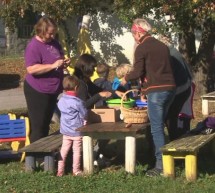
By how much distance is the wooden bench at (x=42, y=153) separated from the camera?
6.61m

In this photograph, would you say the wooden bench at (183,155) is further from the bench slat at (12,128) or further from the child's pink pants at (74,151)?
the bench slat at (12,128)

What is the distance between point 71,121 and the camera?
270 inches

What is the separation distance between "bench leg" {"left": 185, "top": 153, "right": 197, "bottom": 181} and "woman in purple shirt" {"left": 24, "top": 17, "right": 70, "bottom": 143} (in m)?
1.81

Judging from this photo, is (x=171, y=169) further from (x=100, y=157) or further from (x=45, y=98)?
(x=45, y=98)

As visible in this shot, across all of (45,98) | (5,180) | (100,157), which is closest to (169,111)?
(100,157)

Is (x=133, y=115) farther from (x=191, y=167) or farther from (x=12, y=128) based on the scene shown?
(x=12, y=128)

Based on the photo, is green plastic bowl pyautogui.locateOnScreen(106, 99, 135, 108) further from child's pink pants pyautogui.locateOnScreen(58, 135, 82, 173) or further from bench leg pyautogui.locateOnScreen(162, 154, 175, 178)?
bench leg pyautogui.locateOnScreen(162, 154, 175, 178)

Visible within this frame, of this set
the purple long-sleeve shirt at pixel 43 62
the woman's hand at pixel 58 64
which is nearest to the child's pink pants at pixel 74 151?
the purple long-sleeve shirt at pixel 43 62

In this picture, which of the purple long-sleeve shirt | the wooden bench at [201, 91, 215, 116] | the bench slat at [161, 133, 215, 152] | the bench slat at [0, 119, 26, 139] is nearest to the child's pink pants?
the purple long-sleeve shirt

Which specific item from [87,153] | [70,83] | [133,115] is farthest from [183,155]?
[70,83]

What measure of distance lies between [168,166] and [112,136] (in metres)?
0.69

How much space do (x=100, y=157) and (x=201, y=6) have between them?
4162 millimetres

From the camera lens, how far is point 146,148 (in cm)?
849

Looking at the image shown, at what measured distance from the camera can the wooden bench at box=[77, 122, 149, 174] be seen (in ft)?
21.4
